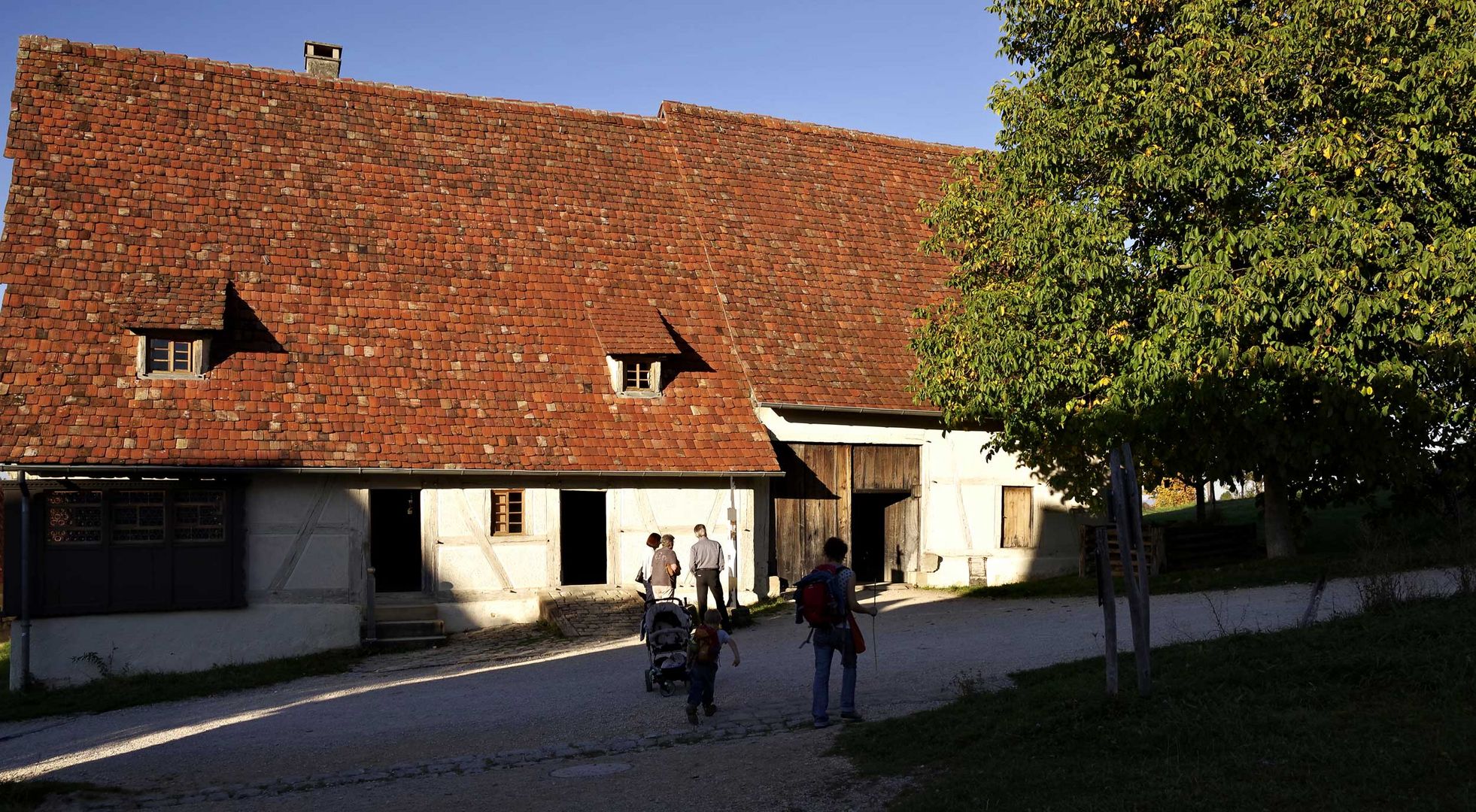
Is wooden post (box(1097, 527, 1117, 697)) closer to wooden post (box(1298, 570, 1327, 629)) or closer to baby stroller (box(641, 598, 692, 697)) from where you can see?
wooden post (box(1298, 570, 1327, 629))

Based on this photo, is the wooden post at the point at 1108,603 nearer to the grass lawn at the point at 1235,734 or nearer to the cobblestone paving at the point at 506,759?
the grass lawn at the point at 1235,734

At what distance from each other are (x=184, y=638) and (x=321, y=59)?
11262mm

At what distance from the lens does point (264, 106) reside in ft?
70.7

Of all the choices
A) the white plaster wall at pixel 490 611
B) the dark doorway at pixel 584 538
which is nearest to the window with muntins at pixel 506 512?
the white plaster wall at pixel 490 611

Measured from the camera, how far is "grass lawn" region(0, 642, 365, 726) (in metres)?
14.9

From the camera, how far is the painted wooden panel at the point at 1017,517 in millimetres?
22125

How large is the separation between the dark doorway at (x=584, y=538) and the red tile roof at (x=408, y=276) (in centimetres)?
426

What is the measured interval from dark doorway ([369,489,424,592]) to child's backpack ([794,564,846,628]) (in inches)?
584

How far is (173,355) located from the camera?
17875mm

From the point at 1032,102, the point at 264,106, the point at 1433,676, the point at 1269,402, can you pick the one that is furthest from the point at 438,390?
the point at 1433,676

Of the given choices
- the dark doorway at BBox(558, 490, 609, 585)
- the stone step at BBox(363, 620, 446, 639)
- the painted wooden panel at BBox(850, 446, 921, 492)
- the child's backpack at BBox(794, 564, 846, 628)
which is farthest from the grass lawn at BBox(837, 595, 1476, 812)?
the dark doorway at BBox(558, 490, 609, 585)

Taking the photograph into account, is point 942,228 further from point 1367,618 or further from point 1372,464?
point 1367,618

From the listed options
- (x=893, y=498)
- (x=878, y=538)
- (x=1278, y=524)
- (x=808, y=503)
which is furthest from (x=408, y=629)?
(x=1278, y=524)

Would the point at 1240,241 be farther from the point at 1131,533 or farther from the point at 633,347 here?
the point at 1131,533
